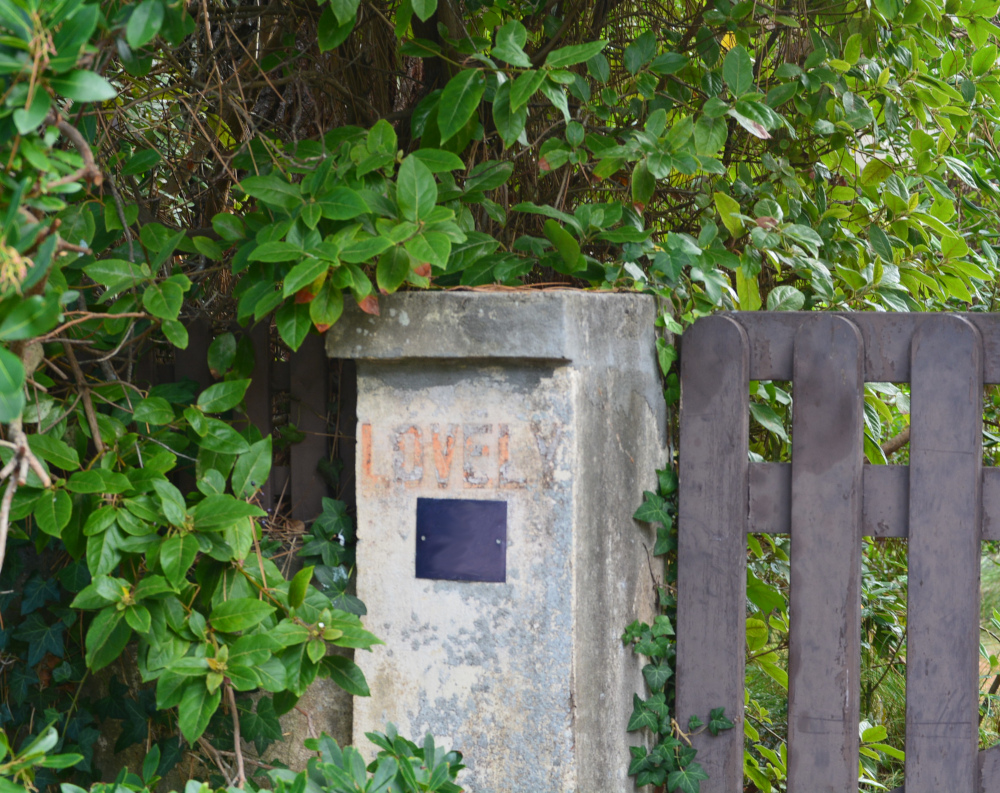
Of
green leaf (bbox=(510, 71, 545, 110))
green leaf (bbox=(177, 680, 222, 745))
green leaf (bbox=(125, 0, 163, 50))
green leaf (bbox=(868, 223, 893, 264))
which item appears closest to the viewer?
green leaf (bbox=(125, 0, 163, 50))

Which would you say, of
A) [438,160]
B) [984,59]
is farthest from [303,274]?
[984,59]

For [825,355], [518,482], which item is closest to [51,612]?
[518,482]

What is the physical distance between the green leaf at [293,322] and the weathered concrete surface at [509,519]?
135mm

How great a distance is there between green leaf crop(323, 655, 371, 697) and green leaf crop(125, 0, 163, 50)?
1160mm

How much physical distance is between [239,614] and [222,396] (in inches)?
18.4

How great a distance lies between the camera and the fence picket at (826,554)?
1904 millimetres

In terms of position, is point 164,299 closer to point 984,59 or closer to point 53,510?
point 53,510

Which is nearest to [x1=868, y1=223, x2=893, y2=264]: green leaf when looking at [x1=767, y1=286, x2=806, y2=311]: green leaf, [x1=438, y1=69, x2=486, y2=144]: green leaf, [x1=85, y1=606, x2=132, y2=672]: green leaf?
[x1=767, y1=286, x2=806, y2=311]: green leaf

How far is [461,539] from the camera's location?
5.86ft

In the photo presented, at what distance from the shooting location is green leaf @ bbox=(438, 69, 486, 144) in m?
1.76

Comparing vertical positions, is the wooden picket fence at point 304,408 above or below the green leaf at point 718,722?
above

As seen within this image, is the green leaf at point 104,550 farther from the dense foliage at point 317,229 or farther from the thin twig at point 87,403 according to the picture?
the thin twig at point 87,403

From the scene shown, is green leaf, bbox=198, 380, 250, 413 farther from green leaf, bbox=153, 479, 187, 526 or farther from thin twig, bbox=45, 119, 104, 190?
thin twig, bbox=45, 119, 104, 190

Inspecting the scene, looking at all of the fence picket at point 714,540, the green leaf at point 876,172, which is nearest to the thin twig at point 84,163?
the fence picket at point 714,540
